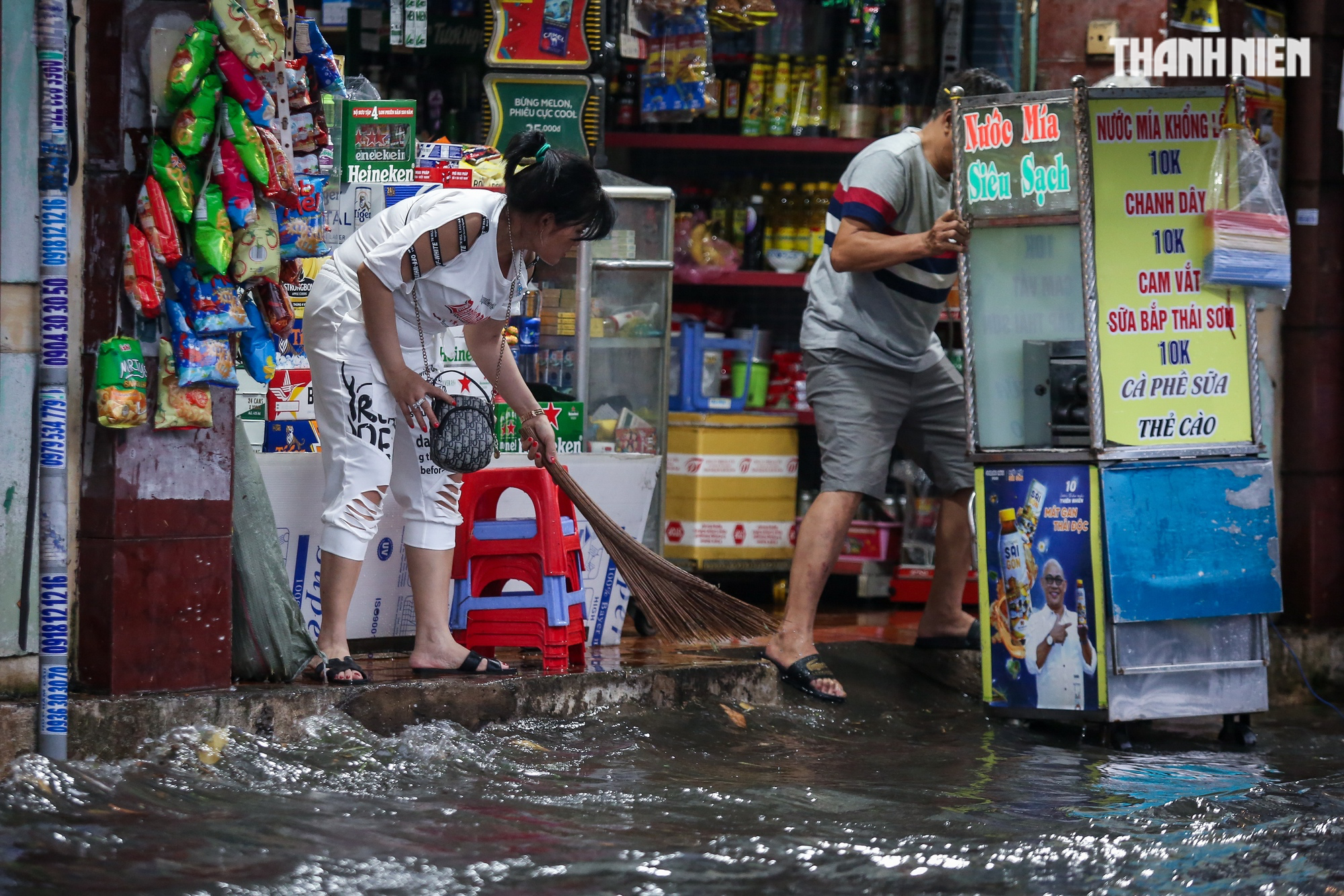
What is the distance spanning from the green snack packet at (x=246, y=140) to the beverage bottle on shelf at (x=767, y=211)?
3512mm

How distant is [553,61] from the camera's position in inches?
255

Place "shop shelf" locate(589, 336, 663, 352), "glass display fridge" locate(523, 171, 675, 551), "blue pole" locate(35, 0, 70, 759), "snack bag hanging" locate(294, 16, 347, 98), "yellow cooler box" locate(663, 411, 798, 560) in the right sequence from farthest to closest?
"yellow cooler box" locate(663, 411, 798, 560)
"shop shelf" locate(589, 336, 663, 352)
"glass display fridge" locate(523, 171, 675, 551)
"snack bag hanging" locate(294, 16, 347, 98)
"blue pole" locate(35, 0, 70, 759)

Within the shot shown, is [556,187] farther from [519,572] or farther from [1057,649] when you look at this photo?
[1057,649]

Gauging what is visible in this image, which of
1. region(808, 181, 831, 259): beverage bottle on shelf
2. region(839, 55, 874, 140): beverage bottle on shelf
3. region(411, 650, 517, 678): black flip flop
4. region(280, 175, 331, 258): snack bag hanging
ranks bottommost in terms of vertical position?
region(411, 650, 517, 678): black flip flop

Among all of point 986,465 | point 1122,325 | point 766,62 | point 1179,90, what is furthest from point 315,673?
point 766,62

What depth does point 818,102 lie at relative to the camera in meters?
7.06

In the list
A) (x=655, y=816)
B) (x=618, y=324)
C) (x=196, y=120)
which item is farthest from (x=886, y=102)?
(x=655, y=816)

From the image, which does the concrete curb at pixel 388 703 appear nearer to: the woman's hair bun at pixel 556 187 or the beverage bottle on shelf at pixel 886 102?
the woman's hair bun at pixel 556 187

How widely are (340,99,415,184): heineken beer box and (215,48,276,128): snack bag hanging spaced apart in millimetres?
1370

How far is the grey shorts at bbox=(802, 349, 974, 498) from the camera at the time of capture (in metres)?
4.95

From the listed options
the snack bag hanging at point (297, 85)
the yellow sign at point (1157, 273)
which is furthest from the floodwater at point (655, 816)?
the snack bag hanging at point (297, 85)

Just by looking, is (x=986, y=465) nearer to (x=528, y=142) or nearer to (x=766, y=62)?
(x=528, y=142)

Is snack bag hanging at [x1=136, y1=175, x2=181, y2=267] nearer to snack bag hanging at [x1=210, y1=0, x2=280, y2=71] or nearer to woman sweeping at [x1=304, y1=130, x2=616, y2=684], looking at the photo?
snack bag hanging at [x1=210, y1=0, x2=280, y2=71]

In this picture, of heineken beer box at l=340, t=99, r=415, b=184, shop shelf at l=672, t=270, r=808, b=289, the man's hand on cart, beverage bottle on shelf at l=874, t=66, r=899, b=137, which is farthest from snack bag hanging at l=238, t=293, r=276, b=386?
beverage bottle on shelf at l=874, t=66, r=899, b=137
